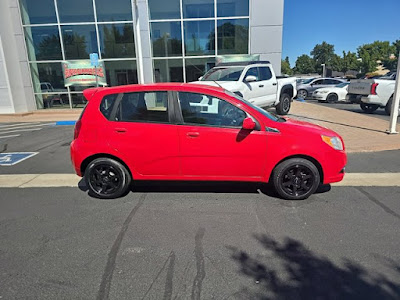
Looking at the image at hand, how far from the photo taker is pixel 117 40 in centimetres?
1481

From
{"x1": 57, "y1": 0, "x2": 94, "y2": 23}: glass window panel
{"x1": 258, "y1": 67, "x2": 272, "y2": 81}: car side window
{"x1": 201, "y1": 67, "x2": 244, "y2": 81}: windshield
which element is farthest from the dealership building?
{"x1": 201, "y1": 67, "x2": 244, "y2": 81}: windshield

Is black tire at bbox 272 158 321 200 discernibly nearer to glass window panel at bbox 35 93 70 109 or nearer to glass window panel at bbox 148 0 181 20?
glass window panel at bbox 148 0 181 20

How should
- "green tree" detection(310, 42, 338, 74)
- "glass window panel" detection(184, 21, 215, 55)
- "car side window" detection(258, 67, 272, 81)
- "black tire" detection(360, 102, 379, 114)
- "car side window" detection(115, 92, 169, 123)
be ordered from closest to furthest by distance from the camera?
"car side window" detection(115, 92, 169, 123) → "car side window" detection(258, 67, 272, 81) → "black tire" detection(360, 102, 379, 114) → "glass window panel" detection(184, 21, 215, 55) → "green tree" detection(310, 42, 338, 74)

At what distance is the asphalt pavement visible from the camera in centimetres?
230

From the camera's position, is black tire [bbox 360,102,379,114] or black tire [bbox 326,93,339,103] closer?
black tire [bbox 360,102,379,114]

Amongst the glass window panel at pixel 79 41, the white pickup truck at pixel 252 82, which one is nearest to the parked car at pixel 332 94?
the white pickup truck at pixel 252 82

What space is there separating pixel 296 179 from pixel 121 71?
1362 centimetres

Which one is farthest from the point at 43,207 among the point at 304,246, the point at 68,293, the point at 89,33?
the point at 89,33

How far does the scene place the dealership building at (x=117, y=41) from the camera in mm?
14055

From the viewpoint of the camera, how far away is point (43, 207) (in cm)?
388

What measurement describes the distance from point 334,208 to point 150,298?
275cm

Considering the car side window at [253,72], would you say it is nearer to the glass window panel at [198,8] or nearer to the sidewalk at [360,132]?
the sidewalk at [360,132]

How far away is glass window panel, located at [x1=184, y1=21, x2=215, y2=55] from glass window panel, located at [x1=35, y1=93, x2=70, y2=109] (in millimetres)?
7713

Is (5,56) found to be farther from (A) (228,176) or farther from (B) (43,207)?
(A) (228,176)
